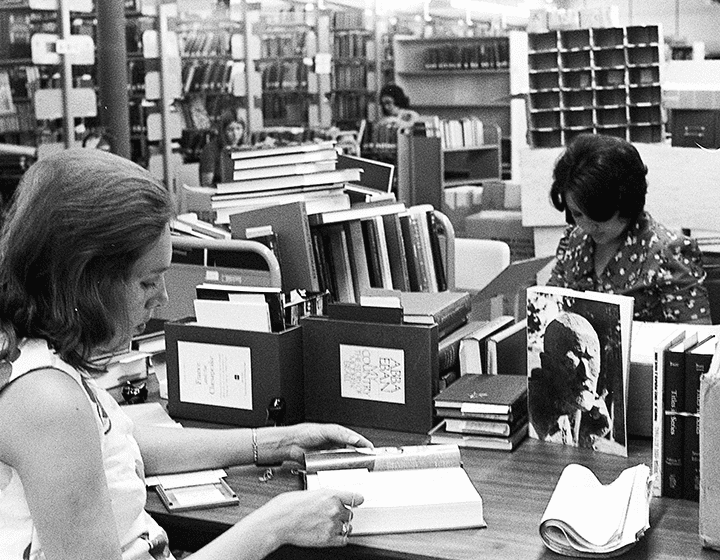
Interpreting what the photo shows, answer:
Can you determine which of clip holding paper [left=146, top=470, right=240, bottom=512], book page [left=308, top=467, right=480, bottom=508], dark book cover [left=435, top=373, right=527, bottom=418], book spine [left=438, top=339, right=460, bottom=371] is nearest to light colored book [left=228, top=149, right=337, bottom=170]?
book spine [left=438, top=339, right=460, bottom=371]

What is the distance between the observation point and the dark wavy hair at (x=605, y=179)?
10.8ft

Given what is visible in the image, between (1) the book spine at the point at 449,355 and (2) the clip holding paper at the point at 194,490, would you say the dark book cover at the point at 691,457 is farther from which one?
(2) the clip holding paper at the point at 194,490

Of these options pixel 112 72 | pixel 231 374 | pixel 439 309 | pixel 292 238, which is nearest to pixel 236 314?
pixel 231 374

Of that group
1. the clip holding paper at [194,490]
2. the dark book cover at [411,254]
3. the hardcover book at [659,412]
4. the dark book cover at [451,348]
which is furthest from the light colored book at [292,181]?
the hardcover book at [659,412]

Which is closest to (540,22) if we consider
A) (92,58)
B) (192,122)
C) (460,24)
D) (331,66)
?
(92,58)

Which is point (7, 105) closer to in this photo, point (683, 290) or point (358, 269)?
point (358, 269)

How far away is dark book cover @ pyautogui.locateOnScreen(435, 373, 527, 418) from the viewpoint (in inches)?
85.5

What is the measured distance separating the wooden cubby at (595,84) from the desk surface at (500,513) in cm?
Answer: 371

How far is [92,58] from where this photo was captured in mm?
7258

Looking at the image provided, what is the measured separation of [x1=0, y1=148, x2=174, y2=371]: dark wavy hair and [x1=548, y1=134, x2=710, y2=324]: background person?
2.07 meters

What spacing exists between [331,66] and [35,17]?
446 centimetres

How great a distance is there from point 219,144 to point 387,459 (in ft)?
23.4

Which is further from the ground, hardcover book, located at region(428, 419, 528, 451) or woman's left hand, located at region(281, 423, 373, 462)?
woman's left hand, located at region(281, 423, 373, 462)

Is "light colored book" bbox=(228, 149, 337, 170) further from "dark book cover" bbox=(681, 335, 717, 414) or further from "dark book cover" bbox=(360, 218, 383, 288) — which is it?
Answer: "dark book cover" bbox=(681, 335, 717, 414)
